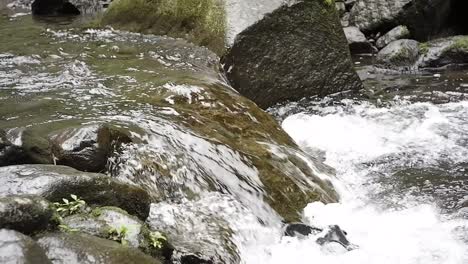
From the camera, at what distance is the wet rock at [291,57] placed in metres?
7.46

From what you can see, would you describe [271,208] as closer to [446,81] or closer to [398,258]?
[398,258]

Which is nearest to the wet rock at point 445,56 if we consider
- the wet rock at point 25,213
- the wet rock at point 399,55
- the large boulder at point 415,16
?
the wet rock at point 399,55

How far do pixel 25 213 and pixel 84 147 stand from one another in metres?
1.40

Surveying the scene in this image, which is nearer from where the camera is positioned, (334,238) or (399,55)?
(334,238)

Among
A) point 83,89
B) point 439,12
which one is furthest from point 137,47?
point 439,12

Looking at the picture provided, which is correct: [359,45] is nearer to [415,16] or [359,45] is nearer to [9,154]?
[415,16]

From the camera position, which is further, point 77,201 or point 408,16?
point 408,16

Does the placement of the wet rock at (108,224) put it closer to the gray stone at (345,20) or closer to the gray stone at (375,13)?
the gray stone at (375,13)

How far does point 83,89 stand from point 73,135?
2.08 meters

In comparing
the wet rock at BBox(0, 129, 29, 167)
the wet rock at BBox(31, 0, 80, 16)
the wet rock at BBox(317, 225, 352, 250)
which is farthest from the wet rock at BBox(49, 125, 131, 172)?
the wet rock at BBox(31, 0, 80, 16)

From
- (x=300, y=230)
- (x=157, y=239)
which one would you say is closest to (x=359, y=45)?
(x=300, y=230)

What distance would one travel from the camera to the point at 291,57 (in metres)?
7.86

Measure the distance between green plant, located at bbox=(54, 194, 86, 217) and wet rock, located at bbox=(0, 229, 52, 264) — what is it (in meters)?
0.66

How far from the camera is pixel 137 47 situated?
805 centimetres
